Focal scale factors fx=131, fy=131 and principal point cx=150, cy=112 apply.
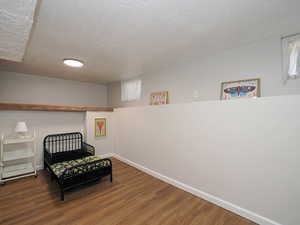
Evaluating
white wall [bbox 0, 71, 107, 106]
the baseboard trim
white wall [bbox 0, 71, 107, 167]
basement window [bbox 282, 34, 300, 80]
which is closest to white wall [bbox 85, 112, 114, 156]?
white wall [bbox 0, 71, 107, 167]

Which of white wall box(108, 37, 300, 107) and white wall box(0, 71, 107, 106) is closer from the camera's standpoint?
white wall box(108, 37, 300, 107)

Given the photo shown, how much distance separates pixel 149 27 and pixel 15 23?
4.48 ft

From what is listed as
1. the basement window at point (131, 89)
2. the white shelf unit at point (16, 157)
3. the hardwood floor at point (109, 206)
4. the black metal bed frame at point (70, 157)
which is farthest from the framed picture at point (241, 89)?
the white shelf unit at point (16, 157)

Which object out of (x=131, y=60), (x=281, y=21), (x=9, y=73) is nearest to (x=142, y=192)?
(x=131, y=60)

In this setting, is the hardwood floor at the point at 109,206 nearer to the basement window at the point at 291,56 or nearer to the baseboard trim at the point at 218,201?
the baseboard trim at the point at 218,201

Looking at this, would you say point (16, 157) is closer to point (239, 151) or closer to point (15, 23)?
point (15, 23)

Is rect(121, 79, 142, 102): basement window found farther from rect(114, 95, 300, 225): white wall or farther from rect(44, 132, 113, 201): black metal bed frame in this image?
rect(44, 132, 113, 201): black metal bed frame

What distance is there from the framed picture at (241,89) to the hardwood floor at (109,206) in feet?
5.43

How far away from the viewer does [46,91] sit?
3559mm

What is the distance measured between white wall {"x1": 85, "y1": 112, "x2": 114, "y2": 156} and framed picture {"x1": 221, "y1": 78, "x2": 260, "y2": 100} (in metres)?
3.03

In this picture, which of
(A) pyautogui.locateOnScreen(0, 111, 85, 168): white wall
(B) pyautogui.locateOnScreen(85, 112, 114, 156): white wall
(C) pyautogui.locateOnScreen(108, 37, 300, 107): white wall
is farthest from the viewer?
(B) pyautogui.locateOnScreen(85, 112, 114, 156): white wall

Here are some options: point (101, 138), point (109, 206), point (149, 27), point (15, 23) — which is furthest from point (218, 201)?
point (15, 23)

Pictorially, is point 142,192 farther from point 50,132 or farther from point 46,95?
point 46,95

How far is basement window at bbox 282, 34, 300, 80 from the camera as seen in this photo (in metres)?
1.58
